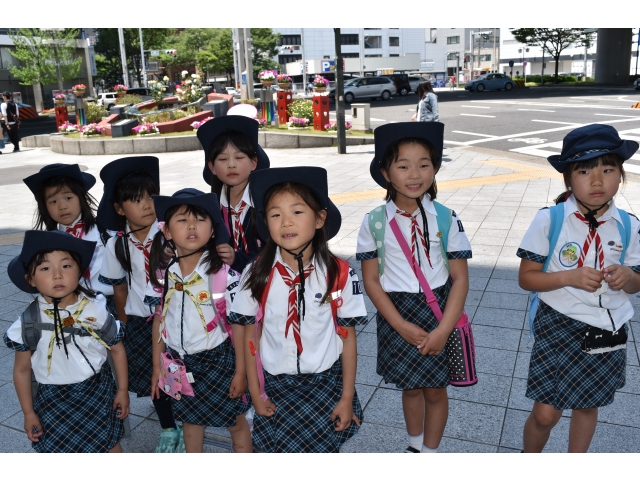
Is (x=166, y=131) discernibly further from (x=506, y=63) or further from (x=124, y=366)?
(x=506, y=63)

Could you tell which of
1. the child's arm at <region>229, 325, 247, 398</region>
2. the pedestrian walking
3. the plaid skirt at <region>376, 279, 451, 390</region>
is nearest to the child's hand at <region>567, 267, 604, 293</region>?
the plaid skirt at <region>376, 279, 451, 390</region>

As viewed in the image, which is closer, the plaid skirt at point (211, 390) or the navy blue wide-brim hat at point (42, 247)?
the navy blue wide-brim hat at point (42, 247)

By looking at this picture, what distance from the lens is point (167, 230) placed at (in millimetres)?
2678

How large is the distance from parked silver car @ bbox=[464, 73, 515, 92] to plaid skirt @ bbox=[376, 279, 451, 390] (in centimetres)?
4243

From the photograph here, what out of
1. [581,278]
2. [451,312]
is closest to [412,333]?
[451,312]

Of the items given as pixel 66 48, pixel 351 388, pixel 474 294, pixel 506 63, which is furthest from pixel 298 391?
pixel 506 63

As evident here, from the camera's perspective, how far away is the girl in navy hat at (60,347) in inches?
98.8

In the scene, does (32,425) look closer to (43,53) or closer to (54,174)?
(54,174)

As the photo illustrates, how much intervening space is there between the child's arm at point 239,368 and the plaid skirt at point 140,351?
0.66 meters

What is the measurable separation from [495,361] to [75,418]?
2.75 meters

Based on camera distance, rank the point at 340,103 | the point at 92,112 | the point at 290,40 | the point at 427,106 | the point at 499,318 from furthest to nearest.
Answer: the point at 290,40
the point at 92,112
the point at 340,103
the point at 427,106
the point at 499,318

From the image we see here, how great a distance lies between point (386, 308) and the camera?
105 inches

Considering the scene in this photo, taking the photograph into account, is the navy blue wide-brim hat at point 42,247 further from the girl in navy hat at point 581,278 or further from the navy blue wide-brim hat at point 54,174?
the girl in navy hat at point 581,278

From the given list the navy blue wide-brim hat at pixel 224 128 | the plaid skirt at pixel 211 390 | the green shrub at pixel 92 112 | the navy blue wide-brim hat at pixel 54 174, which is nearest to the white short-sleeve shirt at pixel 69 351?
the plaid skirt at pixel 211 390
